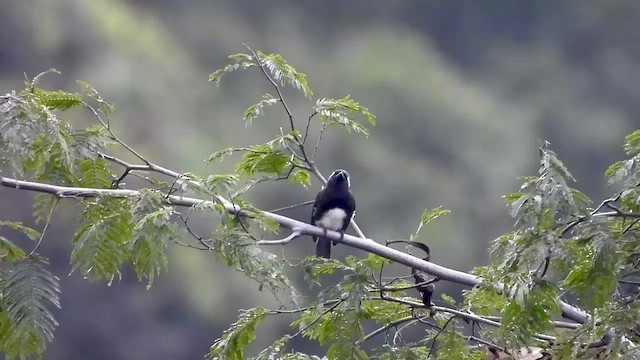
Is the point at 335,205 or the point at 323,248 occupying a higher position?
the point at 335,205

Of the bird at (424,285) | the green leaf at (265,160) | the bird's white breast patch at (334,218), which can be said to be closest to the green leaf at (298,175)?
the green leaf at (265,160)

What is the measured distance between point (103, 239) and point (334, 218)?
1884mm

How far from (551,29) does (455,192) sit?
152 centimetres

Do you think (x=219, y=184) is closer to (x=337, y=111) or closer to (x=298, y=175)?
(x=337, y=111)

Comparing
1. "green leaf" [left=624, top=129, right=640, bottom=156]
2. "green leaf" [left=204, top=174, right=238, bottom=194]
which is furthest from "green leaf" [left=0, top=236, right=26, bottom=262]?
"green leaf" [left=624, top=129, right=640, bottom=156]

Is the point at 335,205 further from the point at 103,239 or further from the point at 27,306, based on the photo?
the point at 27,306

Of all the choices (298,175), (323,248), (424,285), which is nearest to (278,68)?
(298,175)

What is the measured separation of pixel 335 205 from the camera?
3.84 metres

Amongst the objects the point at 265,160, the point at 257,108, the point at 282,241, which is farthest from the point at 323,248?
the point at 282,241

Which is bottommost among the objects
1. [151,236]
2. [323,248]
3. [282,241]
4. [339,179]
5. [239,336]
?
[151,236]

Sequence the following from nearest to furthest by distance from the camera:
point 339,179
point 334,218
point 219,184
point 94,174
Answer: point 219,184
point 94,174
point 334,218
point 339,179

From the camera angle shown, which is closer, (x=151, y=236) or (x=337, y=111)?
(x=151, y=236)

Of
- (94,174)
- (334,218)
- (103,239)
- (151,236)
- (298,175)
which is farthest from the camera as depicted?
(334,218)

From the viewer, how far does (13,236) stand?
4.16 m
